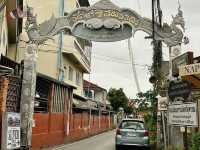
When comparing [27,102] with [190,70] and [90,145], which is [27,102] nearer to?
[190,70]

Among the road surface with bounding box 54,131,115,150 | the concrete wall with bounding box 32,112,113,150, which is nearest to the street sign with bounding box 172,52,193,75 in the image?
the concrete wall with bounding box 32,112,113,150

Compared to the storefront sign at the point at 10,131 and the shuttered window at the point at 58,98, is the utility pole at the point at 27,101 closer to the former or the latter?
the storefront sign at the point at 10,131

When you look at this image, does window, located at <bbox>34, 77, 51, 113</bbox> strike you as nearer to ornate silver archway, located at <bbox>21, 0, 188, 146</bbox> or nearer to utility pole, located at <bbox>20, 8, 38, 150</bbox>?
utility pole, located at <bbox>20, 8, 38, 150</bbox>

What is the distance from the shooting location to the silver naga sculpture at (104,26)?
19.6 metres

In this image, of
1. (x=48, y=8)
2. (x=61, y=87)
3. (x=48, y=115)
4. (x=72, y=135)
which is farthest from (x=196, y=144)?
(x=48, y=8)

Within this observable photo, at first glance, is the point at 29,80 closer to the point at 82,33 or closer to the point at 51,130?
the point at 82,33

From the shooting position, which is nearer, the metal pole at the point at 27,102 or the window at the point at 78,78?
the metal pole at the point at 27,102

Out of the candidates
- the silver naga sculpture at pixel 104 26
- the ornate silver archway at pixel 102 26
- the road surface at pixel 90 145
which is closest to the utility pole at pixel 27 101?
the ornate silver archway at pixel 102 26

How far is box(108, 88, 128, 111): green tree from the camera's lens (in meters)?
95.4

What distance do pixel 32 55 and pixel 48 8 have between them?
56.6 ft

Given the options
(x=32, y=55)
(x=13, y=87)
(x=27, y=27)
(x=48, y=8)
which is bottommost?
(x=13, y=87)

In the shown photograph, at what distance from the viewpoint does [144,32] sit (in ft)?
65.2

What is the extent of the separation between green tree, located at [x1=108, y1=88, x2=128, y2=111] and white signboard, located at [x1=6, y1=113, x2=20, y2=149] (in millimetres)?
78845

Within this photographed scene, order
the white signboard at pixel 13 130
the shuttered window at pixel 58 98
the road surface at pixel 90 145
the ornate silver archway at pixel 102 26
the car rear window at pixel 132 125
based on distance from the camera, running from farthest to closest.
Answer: the shuttered window at pixel 58 98 → the road surface at pixel 90 145 → the car rear window at pixel 132 125 → the ornate silver archway at pixel 102 26 → the white signboard at pixel 13 130
